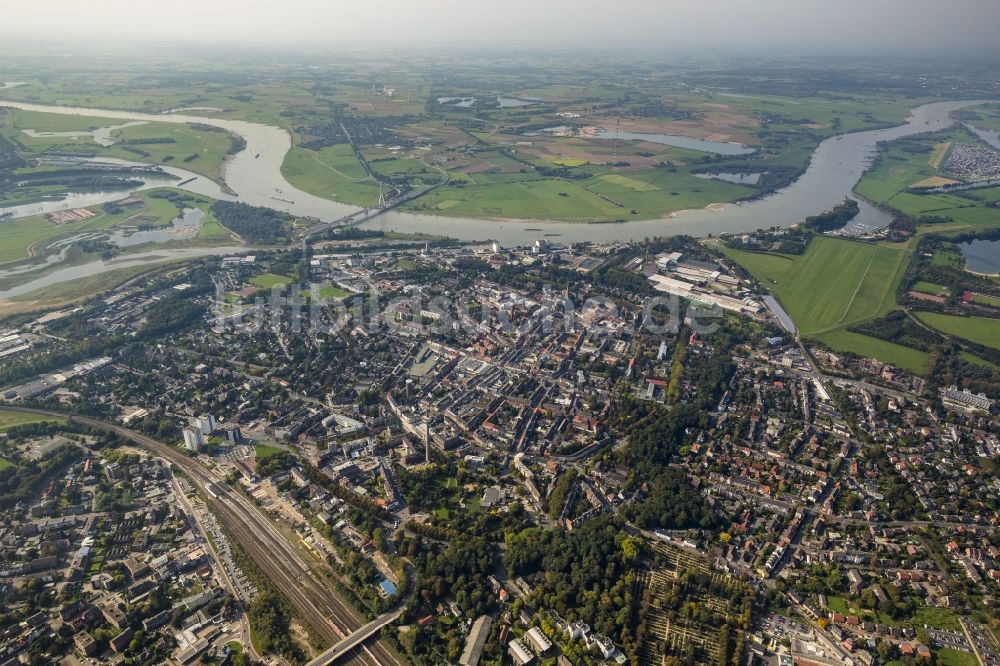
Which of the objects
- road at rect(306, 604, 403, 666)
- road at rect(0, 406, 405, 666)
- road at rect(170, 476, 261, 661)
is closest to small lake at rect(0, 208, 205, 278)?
road at rect(0, 406, 405, 666)

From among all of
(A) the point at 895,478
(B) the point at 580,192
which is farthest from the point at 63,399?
(B) the point at 580,192

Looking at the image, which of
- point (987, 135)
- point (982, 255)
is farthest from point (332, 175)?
point (987, 135)

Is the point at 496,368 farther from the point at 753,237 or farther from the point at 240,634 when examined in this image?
the point at 753,237

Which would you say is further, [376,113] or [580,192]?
[376,113]

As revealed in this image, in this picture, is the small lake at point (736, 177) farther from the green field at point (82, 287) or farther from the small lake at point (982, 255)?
the green field at point (82, 287)

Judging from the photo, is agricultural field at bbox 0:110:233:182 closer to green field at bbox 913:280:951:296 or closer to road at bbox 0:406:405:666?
road at bbox 0:406:405:666

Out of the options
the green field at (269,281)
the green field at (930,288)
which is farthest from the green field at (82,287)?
the green field at (930,288)

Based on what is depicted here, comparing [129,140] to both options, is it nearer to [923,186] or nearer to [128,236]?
[128,236]
